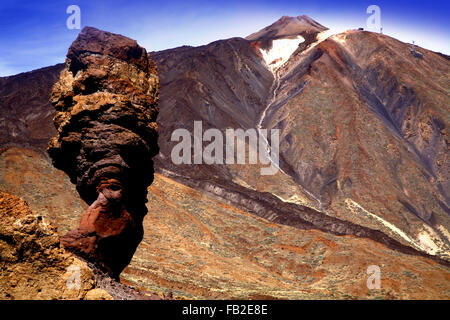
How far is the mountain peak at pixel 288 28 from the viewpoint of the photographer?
9406 centimetres

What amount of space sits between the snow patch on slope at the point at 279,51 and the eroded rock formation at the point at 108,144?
74686 mm

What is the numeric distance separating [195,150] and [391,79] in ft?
129

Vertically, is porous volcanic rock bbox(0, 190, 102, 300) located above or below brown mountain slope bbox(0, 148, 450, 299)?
above

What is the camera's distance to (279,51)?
86.3 m

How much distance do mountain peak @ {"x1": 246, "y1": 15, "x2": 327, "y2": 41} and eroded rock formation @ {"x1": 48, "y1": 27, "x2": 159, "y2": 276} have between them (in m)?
85.8

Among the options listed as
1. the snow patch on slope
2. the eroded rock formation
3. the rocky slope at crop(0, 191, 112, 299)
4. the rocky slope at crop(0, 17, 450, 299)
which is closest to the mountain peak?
the rocky slope at crop(0, 17, 450, 299)

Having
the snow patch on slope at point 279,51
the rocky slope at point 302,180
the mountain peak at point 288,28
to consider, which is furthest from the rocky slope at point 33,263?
the mountain peak at point 288,28

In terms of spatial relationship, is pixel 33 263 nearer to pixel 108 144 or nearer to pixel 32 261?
pixel 32 261

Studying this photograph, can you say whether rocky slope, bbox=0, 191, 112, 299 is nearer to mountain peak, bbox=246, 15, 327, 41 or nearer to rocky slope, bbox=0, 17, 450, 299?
rocky slope, bbox=0, 17, 450, 299

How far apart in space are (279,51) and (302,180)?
42222 millimetres

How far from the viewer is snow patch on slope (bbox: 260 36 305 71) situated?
273ft

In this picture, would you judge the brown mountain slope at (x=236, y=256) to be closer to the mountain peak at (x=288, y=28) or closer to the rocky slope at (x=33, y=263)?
the rocky slope at (x=33, y=263)

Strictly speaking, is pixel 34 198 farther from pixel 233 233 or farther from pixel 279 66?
pixel 279 66
